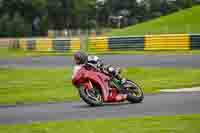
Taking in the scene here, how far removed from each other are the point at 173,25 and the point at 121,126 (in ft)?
132

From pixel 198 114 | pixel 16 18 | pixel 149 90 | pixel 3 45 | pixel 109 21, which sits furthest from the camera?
pixel 109 21

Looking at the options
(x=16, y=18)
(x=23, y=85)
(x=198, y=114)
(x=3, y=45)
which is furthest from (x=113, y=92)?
(x=16, y=18)

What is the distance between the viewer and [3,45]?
68.9 meters

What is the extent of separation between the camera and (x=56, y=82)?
870 inches

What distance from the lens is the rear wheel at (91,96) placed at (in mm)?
14465

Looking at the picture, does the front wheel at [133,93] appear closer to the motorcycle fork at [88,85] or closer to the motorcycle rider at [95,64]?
the motorcycle rider at [95,64]

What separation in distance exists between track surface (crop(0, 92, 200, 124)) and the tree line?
77.3m

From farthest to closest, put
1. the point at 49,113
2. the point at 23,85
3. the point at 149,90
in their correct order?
the point at 23,85, the point at 149,90, the point at 49,113

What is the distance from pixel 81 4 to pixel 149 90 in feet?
296

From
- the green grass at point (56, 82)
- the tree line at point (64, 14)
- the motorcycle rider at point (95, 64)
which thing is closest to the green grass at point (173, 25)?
the green grass at point (56, 82)

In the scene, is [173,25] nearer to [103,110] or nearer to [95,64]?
[95,64]

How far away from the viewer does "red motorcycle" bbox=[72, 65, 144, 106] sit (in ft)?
47.0

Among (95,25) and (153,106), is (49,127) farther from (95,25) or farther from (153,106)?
(95,25)

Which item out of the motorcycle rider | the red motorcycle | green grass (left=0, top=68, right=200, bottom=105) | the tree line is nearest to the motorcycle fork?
the red motorcycle
